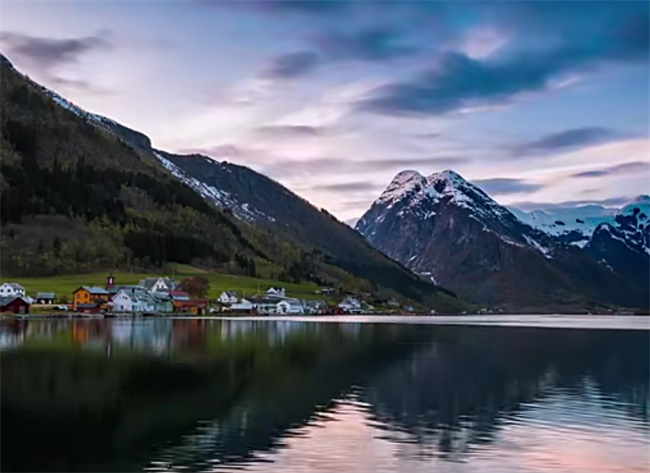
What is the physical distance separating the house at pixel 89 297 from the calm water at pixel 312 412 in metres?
116

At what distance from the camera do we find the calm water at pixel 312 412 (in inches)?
1256

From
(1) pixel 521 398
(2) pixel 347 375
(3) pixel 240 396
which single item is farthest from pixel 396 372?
(3) pixel 240 396

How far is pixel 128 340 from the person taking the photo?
9281 centimetres

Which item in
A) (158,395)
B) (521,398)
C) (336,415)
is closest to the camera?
(336,415)

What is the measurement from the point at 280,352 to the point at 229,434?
4379cm

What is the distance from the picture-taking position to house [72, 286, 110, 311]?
624 feet

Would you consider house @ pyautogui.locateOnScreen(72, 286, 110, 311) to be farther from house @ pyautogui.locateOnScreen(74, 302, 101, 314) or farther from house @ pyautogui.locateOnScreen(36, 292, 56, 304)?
house @ pyautogui.locateOnScreen(36, 292, 56, 304)

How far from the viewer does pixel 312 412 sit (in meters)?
43.3

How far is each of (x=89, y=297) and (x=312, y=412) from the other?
15750 cm

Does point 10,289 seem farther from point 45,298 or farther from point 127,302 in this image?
point 127,302

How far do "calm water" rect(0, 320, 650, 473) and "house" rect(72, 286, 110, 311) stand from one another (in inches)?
4564

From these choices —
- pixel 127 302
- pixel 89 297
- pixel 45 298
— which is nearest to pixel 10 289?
pixel 45 298

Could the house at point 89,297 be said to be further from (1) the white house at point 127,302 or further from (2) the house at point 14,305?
(2) the house at point 14,305

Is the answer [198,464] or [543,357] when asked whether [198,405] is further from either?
[543,357]
